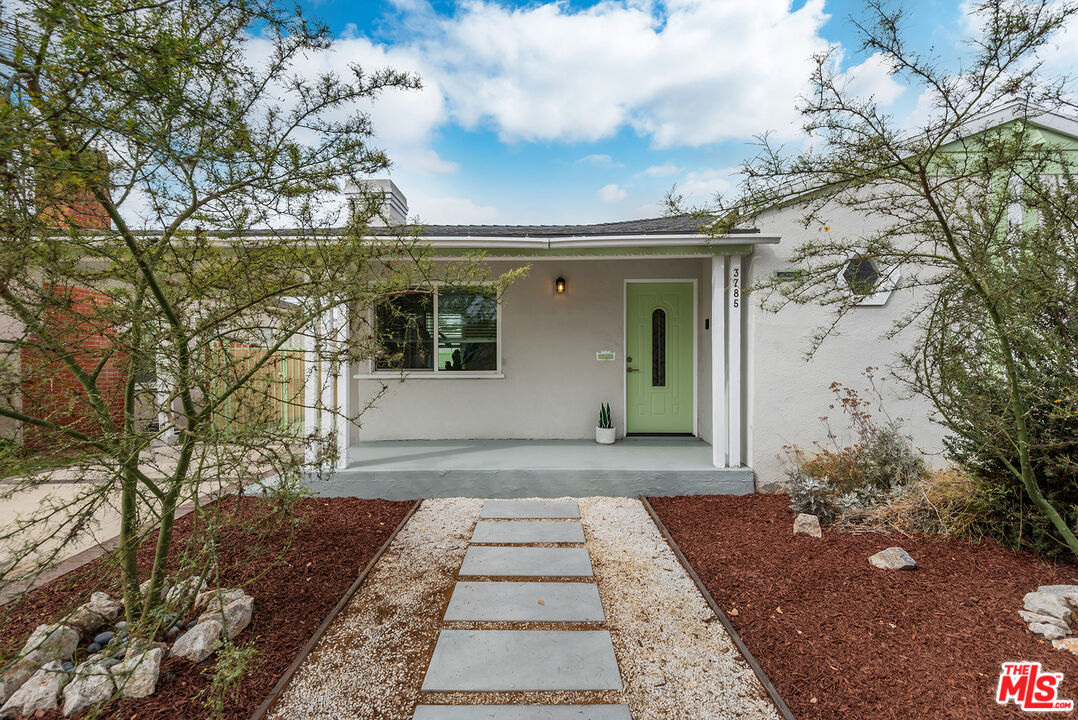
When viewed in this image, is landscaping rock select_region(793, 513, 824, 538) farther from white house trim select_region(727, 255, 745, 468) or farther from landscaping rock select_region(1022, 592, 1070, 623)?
landscaping rock select_region(1022, 592, 1070, 623)

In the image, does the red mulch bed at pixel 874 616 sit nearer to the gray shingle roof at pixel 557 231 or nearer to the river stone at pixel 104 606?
the gray shingle roof at pixel 557 231

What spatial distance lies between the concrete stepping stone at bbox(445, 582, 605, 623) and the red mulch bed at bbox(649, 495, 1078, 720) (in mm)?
873

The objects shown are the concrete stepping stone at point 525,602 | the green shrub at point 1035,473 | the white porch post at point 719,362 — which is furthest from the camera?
the white porch post at point 719,362

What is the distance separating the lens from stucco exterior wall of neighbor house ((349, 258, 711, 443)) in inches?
256

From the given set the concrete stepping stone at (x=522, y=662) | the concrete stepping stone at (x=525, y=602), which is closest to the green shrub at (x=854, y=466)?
the concrete stepping stone at (x=525, y=602)

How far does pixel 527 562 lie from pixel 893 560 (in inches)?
104

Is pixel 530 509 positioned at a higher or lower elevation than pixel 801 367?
lower

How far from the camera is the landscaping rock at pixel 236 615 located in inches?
96.5

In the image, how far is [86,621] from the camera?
245 centimetres

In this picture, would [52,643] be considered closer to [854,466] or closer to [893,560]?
[893,560]

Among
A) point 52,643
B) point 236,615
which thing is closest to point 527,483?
point 236,615

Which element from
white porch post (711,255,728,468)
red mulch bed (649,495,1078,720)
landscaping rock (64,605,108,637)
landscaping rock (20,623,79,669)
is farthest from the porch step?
landscaping rock (20,623,79,669)

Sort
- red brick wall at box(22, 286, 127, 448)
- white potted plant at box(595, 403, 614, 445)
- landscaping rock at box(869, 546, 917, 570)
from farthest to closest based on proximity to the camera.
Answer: white potted plant at box(595, 403, 614, 445) → landscaping rock at box(869, 546, 917, 570) → red brick wall at box(22, 286, 127, 448)

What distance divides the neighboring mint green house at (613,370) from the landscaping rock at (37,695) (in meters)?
2.57
